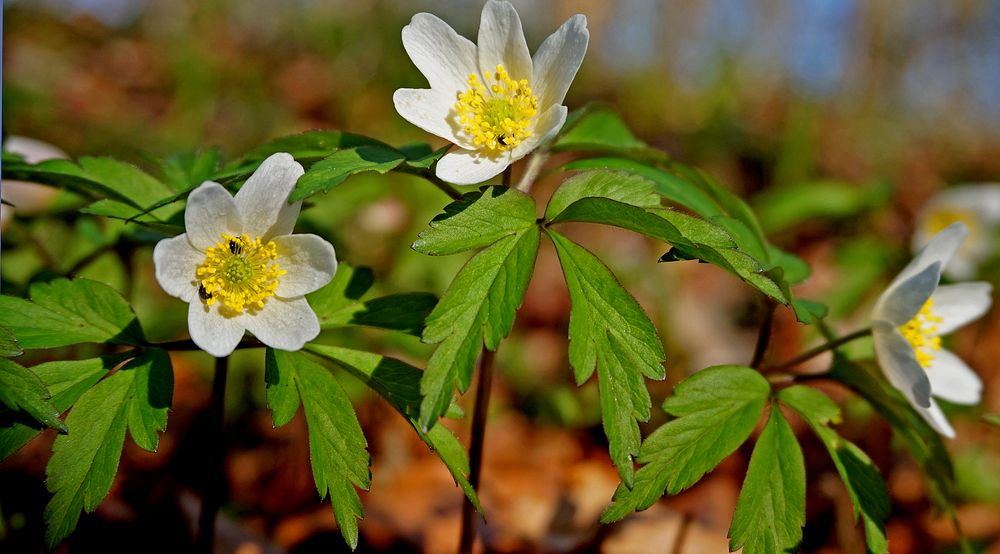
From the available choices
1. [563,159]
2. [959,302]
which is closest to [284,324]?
[959,302]

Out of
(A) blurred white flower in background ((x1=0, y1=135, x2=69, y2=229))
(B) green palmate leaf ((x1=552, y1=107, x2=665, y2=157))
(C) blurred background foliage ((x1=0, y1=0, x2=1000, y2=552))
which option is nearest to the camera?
(B) green palmate leaf ((x1=552, y1=107, x2=665, y2=157))

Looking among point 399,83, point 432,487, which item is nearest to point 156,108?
point 399,83

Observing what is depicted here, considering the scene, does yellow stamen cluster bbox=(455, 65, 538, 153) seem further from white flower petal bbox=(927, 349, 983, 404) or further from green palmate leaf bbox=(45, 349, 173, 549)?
white flower petal bbox=(927, 349, 983, 404)

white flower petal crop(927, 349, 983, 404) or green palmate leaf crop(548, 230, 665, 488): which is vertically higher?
green palmate leaf crop(548, 230, 665, 488)

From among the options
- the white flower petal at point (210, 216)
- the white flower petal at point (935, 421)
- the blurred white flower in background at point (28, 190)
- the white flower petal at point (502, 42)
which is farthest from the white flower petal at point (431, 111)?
the blurred white flower in background at point (28, 190)

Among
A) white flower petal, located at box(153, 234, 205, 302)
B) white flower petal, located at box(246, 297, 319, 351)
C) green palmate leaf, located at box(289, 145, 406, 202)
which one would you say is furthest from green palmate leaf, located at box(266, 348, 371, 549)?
green palmate leaf, located at box(289, 145, 406, 202)

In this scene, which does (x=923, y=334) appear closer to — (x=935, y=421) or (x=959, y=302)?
(x=959, y=302)

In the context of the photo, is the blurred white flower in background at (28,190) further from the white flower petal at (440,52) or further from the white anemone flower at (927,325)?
the white anemone flower at (927,325)
